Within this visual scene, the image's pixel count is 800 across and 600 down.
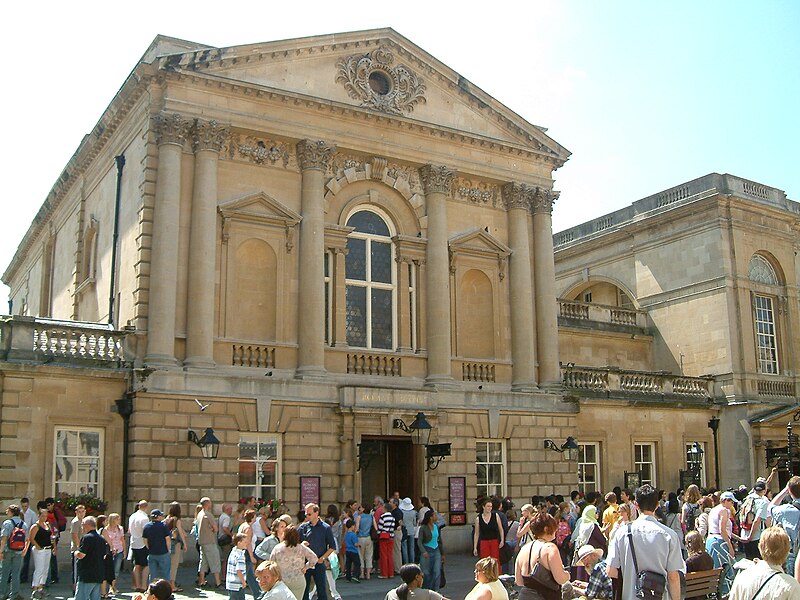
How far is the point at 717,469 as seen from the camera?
31266 mm

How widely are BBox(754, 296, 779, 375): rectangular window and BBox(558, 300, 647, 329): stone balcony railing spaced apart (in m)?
4.05

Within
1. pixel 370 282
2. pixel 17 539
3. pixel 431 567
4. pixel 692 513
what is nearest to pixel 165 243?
pixel 370 282

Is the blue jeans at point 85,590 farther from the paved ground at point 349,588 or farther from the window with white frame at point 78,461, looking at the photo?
the window with white frame at point 78,461

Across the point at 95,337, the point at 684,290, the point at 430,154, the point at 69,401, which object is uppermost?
the point at 430,154

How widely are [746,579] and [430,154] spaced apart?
1976cm

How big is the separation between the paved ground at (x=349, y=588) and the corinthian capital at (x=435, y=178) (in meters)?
10.3

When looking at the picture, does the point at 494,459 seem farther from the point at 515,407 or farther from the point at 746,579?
the point at 746,579

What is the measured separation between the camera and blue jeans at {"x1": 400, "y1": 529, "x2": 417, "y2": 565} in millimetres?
19547

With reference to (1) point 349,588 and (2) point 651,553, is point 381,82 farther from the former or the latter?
(2) point 651,553

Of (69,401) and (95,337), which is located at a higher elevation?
(95,337)

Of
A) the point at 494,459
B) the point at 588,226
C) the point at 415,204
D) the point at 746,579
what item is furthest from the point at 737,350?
the point at 746,579

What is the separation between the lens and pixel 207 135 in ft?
73.4

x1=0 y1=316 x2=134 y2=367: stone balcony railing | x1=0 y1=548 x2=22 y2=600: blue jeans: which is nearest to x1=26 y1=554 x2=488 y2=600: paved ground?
x1=0 y1=548 x2=22 y2=600: blue jeans

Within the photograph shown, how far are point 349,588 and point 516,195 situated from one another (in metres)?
13.3
